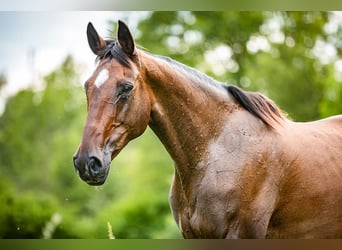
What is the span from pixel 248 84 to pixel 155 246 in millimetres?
6832

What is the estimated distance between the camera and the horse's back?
3527 millimetres

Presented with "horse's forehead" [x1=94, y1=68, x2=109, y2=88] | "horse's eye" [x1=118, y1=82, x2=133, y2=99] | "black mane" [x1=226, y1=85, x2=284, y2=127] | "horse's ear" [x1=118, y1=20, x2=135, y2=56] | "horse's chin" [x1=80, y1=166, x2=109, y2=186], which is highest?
"horse's ear" [x1=118, y1=20, x2=135, y2=56]

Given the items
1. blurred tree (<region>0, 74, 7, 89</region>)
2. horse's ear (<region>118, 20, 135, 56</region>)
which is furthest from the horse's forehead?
blurred tree (<region>0, 74, 7, 89</region>)

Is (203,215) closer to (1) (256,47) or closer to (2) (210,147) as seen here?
(2) (210,147)

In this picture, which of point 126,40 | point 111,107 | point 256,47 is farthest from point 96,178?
point 256,47

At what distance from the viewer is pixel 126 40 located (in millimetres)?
3285

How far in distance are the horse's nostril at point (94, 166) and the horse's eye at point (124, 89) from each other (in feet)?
1.15

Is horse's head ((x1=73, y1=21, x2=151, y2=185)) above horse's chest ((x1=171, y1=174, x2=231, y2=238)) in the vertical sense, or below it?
above

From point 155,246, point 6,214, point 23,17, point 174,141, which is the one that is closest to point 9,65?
point 23,17

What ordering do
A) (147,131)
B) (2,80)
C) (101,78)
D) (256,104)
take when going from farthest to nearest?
(147,131) < (2,80) < (256,104) < (101,78)

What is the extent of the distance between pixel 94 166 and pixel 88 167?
0.12 ft

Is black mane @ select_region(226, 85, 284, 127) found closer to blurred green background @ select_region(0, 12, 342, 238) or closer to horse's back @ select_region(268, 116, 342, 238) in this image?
horse's back @ select_region(268, 116, 342, 238)

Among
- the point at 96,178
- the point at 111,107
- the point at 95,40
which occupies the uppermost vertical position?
the point at 95,40

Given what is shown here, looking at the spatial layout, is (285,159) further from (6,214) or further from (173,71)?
(6,214)
